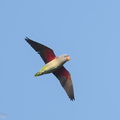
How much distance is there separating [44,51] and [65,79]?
2.89 m

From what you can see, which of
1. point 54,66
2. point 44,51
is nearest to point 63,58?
point 54,66

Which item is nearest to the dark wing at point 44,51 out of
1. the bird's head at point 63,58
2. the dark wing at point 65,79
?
the bird's head at point 63,58

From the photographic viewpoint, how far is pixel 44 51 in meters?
36.7

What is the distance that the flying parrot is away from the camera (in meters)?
36.1

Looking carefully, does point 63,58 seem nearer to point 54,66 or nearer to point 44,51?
point 54,66

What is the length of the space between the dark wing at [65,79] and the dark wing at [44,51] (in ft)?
4.82

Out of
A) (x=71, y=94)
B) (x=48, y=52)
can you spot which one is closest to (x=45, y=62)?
(x=48, y=52)

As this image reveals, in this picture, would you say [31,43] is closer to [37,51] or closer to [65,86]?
[37,51]

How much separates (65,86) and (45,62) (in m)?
2.53

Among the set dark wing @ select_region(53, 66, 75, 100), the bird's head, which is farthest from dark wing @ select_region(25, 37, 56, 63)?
dark wing @ select_region(53, 66, 75, 100)

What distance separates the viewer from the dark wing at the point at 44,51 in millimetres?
36406

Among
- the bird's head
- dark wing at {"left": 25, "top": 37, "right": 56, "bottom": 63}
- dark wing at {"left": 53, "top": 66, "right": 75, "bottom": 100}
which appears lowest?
dark wing at {"left": 53, "top": 66, "right": 75, "bottom": 100}

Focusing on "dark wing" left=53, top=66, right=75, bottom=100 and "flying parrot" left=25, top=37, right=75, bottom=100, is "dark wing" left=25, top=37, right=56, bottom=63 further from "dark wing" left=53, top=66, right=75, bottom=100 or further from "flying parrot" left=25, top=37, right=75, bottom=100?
"dark wing" left=53, top=66, right=75, bottom=100

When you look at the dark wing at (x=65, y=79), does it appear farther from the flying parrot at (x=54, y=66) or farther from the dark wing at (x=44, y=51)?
the dark wing at (x=44, y=51)
